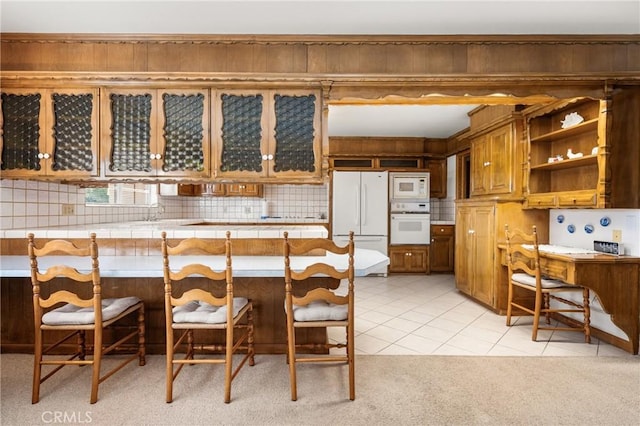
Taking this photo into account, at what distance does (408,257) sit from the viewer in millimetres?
5531

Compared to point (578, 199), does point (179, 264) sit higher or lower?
lower

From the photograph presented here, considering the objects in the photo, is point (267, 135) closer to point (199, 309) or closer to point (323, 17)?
point (323, 17)

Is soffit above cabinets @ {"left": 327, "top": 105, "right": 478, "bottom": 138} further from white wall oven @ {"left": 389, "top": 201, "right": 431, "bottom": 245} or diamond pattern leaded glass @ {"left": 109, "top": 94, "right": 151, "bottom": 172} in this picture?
diamond pattern leaded glass @ {"left": 109, "top": 94, "right": 151, "bottom": 172}

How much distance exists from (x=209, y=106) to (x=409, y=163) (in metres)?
4.12

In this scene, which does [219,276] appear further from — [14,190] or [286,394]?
[14,190]

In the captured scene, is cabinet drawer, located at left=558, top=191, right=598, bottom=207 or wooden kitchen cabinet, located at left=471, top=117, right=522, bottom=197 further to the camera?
wooden kitchen cabinet, located at left=471, top=117, right=522, bottom=197

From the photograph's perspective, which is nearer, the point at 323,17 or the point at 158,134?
the point at 323,17

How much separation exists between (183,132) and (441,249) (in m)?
4.67

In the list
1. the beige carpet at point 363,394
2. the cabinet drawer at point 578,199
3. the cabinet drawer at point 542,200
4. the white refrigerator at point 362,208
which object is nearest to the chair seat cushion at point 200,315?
the beige carpet at point 363,394

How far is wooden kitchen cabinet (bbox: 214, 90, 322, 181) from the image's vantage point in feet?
8.04

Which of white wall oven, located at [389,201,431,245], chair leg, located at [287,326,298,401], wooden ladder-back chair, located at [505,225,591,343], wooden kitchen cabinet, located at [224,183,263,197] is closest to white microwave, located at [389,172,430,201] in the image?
white wall oven, located at [389,201,431,245]

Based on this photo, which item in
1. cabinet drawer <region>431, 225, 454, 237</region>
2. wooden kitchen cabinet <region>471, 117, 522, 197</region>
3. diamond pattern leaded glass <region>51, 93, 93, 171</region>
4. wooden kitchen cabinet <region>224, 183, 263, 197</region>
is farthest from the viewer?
wooden kitchen cabinet <region>224, 183, 263, 197</region>

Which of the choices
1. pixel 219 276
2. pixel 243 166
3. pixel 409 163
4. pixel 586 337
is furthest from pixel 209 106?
pixel 409 163

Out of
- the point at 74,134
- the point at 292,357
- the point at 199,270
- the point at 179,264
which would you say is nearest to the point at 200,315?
the point at 199,270
